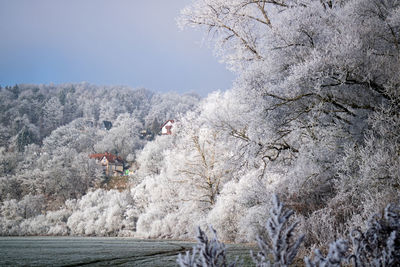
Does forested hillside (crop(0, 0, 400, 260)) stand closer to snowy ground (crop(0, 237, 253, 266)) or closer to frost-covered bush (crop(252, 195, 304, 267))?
snowy ground (crop(0, 237, 253, 266))

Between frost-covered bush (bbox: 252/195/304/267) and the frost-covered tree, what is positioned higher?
the frost-covered tree

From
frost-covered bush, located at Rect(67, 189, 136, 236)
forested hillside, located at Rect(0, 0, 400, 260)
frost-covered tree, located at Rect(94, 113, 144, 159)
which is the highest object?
frost-covered tree, located at Rect(94, 113, 144, 159)

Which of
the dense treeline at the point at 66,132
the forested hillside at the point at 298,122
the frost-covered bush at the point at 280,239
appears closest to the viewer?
the frost-covered bush at the point at 280,239

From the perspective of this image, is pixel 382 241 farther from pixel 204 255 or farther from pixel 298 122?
pixel 298 122

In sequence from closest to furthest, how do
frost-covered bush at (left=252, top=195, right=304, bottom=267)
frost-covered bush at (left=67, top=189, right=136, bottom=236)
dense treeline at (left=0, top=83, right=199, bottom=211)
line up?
frost-covered bush at (left=252, top=195, right=304, bottom=267) → frost-covered bush at (left=67, top=189, right=136, bottom=236) → dense treeline at (left=0, top=83, right=199, bottom=211)

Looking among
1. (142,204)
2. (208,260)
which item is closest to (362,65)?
(208,260)

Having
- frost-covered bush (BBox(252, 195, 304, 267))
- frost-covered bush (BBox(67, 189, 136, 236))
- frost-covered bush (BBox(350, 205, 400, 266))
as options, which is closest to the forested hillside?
frost-covered bush (BBox(350, 205, 400, 266))

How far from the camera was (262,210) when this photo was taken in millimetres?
8328

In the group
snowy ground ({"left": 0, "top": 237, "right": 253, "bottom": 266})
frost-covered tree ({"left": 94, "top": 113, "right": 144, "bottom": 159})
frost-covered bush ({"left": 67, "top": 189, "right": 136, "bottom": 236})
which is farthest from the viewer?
frost-covered tree ({"left": 94, "top": 113, "right": 144, "bottom": 159})

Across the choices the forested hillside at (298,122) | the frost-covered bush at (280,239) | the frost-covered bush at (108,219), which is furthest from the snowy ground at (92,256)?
the frost-covered bush at (108,219)

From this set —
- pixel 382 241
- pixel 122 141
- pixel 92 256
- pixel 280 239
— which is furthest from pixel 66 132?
pixel 280 239

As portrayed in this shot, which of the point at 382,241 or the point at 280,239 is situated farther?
the point at 382,241

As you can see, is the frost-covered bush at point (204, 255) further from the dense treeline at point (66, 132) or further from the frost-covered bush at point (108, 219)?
the dense treeline at point (66, 132)

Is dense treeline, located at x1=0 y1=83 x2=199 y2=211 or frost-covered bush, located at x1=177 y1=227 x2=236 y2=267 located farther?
dense treeline, located at x1=0 y1=83 x2=199 y2=211
